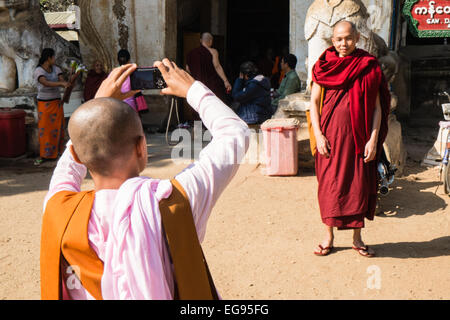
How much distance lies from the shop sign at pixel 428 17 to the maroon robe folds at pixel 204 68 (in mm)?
3091

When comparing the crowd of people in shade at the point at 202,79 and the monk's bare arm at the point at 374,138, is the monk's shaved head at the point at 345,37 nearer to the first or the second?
the monk's bare arm at the point at 374,138

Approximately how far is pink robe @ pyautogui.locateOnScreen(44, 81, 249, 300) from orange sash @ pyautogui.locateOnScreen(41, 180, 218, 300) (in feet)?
0.06

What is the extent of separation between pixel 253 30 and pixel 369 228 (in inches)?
445

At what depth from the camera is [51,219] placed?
4.11 ft

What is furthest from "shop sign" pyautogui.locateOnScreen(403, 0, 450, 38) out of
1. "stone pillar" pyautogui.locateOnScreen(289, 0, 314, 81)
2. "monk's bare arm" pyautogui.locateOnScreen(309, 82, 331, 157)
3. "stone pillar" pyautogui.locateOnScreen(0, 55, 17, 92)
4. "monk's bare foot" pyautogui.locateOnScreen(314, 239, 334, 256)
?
"stone pillar" pyautogui.locateOnScreen(0, 55, 17, 92)

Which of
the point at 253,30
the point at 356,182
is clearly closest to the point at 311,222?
the point at 356,182

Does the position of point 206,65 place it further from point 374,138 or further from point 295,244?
point 374,138

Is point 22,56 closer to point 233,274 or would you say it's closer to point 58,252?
point 233,274

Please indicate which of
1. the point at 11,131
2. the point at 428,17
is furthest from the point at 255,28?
the point at 11,131

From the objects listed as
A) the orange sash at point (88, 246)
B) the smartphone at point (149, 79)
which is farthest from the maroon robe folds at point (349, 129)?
the orange sash at point (88, 246)

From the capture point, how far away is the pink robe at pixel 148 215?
3.84 ft

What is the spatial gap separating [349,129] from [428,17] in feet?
17.0

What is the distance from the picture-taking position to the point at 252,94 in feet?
20.5

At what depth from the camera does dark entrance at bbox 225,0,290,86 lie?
14.2m
